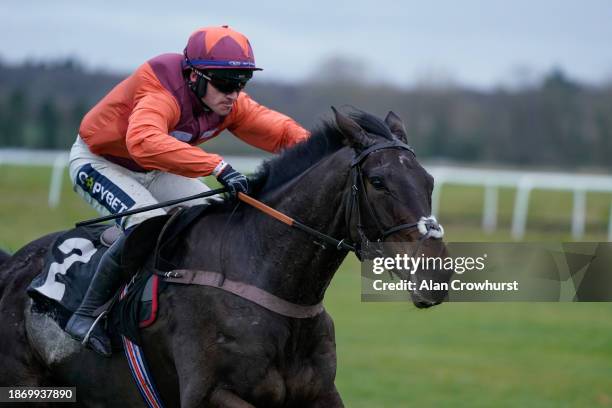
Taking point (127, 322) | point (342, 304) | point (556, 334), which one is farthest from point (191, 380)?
point (342, 304)

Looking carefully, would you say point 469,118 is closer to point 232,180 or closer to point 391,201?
point 232,180

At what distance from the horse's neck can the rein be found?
0.04 meters

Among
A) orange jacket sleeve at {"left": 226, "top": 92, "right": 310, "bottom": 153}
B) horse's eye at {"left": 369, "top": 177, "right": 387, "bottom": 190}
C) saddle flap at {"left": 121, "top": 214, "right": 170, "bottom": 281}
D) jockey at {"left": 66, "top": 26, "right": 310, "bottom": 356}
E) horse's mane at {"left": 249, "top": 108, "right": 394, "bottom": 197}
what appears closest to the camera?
horse's eye at {"left": 369, "top": 177, "right": 387, "bottom": 190}

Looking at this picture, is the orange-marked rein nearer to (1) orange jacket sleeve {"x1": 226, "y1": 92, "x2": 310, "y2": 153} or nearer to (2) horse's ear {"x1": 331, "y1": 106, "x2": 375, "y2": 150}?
(2) horse's ear {"x1": 331, "y1": 106, "x2": 375, "y2": 150}

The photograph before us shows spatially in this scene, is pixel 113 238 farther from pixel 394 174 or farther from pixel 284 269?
pixel 394 174

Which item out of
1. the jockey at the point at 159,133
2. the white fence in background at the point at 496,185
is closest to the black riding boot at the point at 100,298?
the jockey at the point at 159,133

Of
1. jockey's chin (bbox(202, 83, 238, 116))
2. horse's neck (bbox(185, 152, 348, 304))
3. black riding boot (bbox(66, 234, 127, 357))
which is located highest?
jockey's chin (bbox(202, 83, 238, 116))

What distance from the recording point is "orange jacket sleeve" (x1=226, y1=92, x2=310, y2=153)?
5.59 metres

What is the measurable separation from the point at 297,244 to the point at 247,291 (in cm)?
32

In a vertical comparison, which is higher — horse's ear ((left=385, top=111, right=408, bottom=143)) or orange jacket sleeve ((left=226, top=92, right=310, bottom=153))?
horse's ear ((left=385, top=111, right=408, bottom=143))

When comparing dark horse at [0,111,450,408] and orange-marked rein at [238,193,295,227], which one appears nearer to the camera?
dark horse at [0,111,450,408]

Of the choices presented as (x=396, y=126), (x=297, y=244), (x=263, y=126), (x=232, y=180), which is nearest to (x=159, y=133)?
(x=232, y=180)

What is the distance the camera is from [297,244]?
15.1 feet

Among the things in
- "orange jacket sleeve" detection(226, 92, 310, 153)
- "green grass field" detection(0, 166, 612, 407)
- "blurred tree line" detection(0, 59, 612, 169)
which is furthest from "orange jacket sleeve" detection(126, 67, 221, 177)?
"blurred tree line" detection(0, 59, 612, 169)
